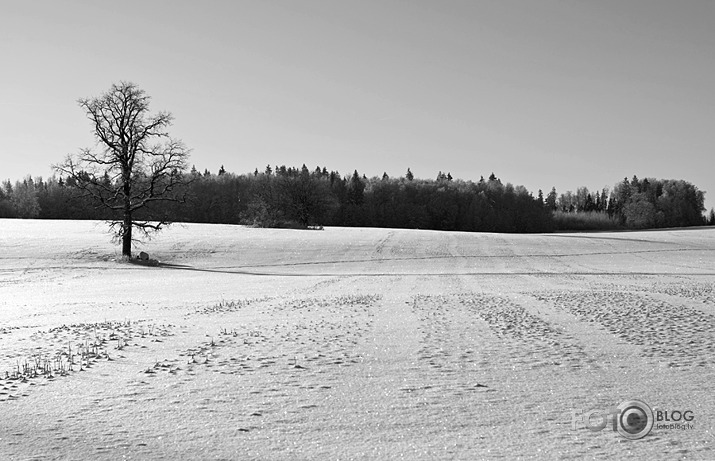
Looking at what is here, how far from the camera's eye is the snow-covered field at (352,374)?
595 cm

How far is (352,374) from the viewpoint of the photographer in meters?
8.55

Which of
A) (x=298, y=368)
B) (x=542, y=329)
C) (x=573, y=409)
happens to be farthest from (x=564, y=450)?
(x=542, y=329)

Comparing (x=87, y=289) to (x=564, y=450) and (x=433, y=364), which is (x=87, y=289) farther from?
(x=564, y=450)

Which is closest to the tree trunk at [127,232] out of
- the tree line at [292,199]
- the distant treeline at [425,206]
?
the tree line at [292,199]

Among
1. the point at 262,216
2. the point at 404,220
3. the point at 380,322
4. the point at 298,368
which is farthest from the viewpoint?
the point at 404,220

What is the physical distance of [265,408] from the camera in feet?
22.9

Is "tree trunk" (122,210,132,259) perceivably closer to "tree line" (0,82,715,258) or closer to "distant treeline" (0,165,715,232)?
"tree line" (0,82,715,258)

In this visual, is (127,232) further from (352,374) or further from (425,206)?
(425,206)

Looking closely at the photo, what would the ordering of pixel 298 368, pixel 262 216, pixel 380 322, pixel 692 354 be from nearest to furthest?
pixel 298 368 < pixel 692 354 < pixel 380 322 < pixel 262 216

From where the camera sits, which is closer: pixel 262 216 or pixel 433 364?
pixel 433 364

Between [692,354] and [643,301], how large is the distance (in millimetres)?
7736

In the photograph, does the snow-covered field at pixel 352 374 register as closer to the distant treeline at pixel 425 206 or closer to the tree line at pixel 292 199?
the tree line at pixel 292 199

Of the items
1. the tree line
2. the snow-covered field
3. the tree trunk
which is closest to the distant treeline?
the tree line

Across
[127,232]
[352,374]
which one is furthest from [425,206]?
[352,374]
